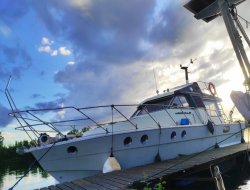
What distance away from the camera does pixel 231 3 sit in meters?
6.05

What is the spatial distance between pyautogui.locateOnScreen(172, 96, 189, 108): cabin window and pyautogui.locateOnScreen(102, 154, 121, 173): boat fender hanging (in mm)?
4920

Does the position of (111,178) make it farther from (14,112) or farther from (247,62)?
(247,62)

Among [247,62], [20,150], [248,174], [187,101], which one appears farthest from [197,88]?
[247,62]

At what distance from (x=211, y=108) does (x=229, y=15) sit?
475 inches

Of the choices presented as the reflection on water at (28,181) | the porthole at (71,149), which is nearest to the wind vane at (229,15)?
the porthole at (71,149)

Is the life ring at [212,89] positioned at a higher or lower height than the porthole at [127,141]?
higher

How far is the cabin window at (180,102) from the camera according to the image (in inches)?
554

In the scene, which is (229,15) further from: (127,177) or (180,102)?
(180,102)

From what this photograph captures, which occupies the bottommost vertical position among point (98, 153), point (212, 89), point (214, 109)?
point (98, 153)

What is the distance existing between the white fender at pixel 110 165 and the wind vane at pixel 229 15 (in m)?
5.72

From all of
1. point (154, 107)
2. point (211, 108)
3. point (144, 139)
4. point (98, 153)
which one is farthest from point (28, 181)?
point (144, 139)

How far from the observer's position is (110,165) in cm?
1002

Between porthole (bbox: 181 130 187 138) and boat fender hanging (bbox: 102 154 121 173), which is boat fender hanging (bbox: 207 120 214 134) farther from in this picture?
boat fender hanging (bbox: 102 154 121 173)

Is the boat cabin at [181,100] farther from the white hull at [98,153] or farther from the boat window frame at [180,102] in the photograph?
the white hull at [98,153]
